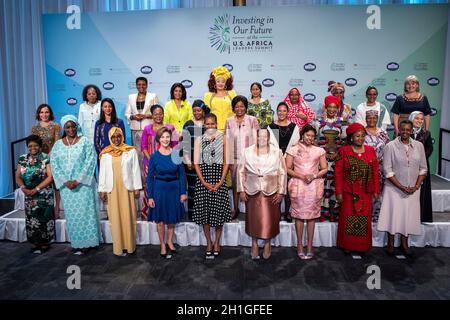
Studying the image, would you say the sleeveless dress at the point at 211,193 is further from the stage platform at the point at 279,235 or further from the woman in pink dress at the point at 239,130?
the stage platform at the point at 279,235

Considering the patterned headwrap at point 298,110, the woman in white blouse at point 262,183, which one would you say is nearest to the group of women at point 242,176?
the woman in white blouse at point 262,183

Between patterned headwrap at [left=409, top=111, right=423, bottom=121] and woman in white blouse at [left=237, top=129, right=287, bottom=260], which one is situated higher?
patterned headwrap at [left=409, top=111, right=423, bottom=121]

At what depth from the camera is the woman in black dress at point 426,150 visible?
4516 mm

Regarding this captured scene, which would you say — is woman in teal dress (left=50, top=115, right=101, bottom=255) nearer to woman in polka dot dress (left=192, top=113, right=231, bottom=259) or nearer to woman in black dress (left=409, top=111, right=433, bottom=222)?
woman in polka dot dress (left=192, top=113, right=231, bottom=259)

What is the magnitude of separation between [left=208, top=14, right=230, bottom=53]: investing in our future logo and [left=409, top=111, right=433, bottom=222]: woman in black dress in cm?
326

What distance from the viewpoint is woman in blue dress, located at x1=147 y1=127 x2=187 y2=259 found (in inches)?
168

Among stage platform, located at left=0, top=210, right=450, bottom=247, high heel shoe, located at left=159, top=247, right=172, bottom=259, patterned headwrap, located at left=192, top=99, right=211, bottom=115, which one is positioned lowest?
high heel shoe, located at left=159, top=247, right=172, bottom=259

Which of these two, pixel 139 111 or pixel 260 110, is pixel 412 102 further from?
pixel 139 111

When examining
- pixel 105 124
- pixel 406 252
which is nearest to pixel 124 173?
pixel 105 124

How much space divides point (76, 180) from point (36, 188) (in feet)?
1.54

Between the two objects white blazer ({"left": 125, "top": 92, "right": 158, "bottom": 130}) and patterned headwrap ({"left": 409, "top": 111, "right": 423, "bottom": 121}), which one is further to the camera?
white blazer ({"left": 125, "top": 92, "right": 158, "bottom": 130})

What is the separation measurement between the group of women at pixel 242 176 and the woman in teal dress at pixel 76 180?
11mm

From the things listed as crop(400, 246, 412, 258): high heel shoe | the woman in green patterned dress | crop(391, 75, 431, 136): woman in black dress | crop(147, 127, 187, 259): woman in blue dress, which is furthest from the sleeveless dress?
crop(391, 75, 431, 136): woman in black dress
